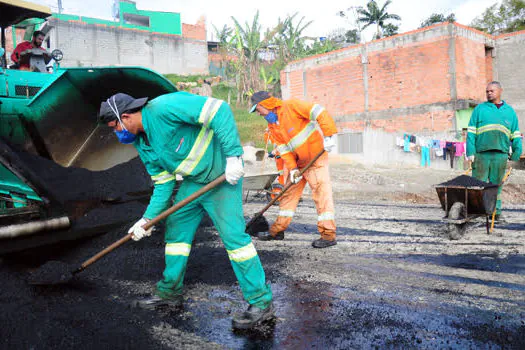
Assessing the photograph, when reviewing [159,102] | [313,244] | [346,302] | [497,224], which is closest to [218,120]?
[159,102]

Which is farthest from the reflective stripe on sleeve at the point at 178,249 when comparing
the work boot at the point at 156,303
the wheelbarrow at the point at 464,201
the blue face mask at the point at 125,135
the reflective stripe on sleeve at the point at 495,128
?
the reflective stripe on sleeve at the point at 495,128

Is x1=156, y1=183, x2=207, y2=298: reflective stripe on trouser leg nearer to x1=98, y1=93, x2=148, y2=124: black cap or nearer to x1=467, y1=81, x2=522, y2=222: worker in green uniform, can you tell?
x1=98, y1=93, x2=148, y2=124: black cap

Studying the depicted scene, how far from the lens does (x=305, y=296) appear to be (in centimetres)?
294

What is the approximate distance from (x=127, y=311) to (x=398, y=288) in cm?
192

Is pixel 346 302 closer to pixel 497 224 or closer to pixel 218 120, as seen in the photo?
pixel 218 120

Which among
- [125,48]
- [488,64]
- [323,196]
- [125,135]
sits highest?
[125,48]

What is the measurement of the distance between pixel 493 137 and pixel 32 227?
207 inches

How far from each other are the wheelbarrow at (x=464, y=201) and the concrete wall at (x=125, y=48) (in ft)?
78.3

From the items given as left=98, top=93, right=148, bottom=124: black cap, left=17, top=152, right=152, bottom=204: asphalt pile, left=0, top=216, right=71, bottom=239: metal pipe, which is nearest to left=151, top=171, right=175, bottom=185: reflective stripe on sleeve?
left=98, top=93, right=148, bottom=124: black cap

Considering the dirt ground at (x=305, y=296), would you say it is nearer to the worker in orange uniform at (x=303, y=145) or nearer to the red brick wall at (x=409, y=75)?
the worker in orange uniform at (x=303, y=145)

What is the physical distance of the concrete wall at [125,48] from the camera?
24422 mm

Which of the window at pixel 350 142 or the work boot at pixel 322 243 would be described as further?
the window at pixel 350 142

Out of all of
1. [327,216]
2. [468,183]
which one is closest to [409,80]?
[468,183]

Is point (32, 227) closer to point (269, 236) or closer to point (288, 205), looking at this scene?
point (269, 236)
